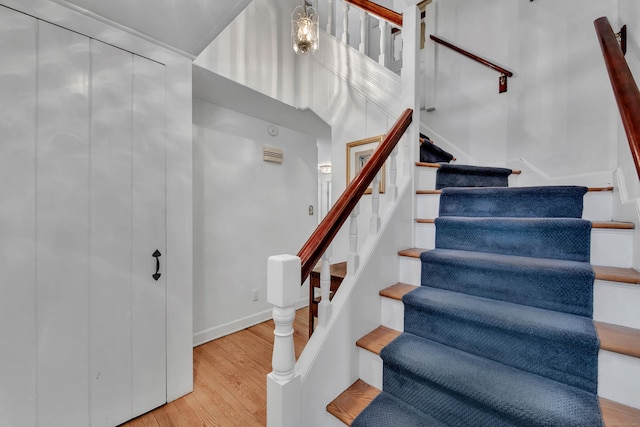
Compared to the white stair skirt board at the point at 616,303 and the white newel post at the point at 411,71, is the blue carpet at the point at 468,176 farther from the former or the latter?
the white stair skirt board at the point at 616,303

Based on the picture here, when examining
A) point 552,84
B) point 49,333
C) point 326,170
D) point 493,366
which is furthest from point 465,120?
point 49,333

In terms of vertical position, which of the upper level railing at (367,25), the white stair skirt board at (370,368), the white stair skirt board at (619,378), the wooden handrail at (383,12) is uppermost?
the upper level railing at (367,25)

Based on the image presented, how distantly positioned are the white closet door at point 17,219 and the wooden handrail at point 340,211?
1.41 meters

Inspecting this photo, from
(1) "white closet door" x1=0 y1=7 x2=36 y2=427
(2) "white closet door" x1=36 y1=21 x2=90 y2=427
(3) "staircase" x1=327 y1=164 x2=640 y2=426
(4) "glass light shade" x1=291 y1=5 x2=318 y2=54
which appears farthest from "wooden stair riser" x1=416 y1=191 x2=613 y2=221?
(1) "white closet door" x1=0 y1=7 x2=36 y2=427

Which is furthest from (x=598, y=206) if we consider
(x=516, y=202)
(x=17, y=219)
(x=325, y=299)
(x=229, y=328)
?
(x=229, y=328)

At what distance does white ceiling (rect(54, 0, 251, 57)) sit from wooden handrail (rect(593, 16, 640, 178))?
172 cm

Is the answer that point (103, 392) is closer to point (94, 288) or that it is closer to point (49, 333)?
point (49, 333)

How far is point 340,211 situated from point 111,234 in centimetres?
138

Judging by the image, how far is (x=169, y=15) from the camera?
1.49 meters

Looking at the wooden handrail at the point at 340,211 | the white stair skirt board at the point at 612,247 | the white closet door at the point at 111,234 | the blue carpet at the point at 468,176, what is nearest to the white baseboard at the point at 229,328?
the white closet door at the point at 111,234

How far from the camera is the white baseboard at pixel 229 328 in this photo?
8.39ft

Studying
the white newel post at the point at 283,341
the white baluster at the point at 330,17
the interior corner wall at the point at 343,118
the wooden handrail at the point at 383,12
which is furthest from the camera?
the white baluster at the point at 330,17

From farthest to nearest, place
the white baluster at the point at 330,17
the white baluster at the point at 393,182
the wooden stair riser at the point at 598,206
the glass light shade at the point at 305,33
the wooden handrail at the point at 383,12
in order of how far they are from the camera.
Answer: the white baluster at the point at 330,17 → the glass light shade at the point at 305,33 → the wooden handrail at the point at 383,12 → the white baluster at the point at 393,182 → the wooden stair riser at the point at 598,206

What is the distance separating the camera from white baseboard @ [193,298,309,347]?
256 cm
